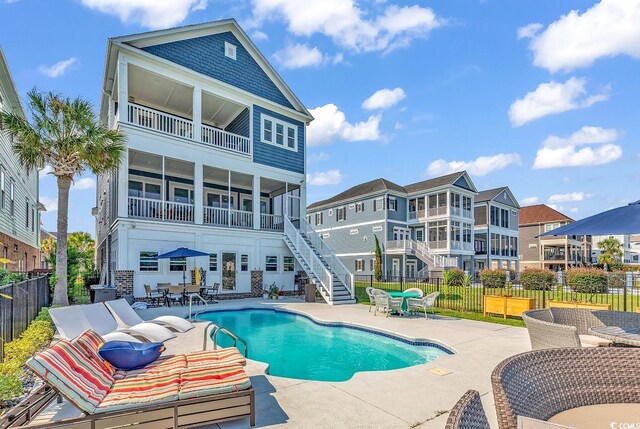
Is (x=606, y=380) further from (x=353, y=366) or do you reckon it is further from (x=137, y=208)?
(x=137, y=208)

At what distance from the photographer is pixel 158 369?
4.48 m

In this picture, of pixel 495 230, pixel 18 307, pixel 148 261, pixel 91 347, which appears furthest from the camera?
pixel 495 230

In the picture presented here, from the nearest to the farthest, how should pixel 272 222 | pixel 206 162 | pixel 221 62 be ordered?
pixel 206 162 → pixel 221 62 → pixel 272 222

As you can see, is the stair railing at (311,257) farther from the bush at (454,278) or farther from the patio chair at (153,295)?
the bush at (454,278)

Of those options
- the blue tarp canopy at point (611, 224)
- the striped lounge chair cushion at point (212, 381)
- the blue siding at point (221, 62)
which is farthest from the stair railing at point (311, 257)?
the striped lounge chair cushion at point (212, 381)

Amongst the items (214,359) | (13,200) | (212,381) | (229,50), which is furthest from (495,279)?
(13,200)

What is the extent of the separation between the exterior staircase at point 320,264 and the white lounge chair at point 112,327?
30.2 feet

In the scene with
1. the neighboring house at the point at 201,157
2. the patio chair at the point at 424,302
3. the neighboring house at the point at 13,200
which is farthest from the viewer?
the neighboring house at the point at 201,157

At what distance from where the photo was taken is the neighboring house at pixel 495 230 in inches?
1447

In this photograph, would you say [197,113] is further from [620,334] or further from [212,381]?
[620,334]

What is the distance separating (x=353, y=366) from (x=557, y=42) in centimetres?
1141

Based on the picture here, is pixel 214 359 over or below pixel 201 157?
below

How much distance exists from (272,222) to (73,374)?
16519 mm

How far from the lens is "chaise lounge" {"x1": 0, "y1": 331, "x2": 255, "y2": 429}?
3328 mm
